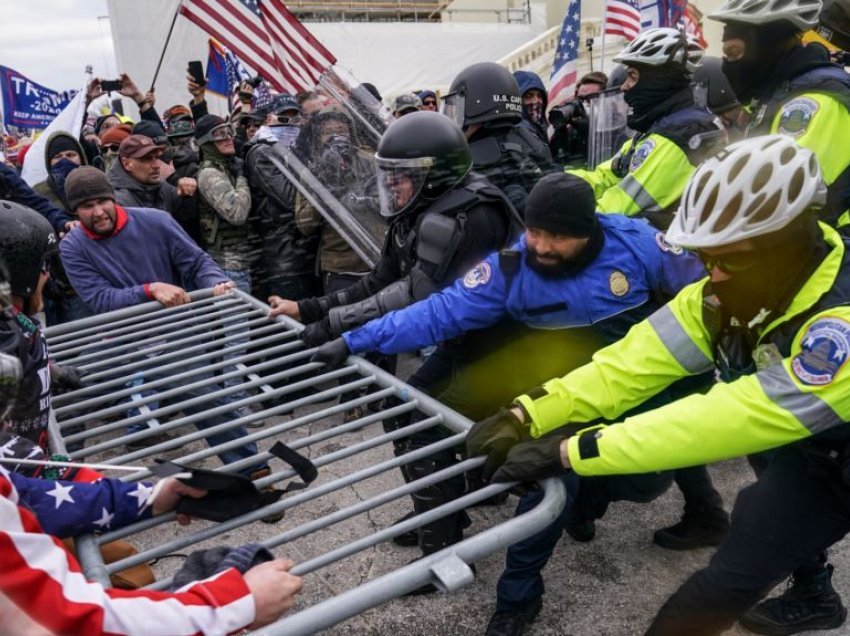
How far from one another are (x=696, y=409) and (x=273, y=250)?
3897mm

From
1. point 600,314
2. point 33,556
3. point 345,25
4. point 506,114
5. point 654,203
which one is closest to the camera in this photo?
point 33,556

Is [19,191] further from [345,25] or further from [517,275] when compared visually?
[345,25]

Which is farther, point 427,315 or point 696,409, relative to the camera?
point 427,315

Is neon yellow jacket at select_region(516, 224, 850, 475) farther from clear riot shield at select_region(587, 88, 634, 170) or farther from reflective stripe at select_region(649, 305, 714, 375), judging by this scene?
clear riot shield at select_region(587, 88, 634, 170)

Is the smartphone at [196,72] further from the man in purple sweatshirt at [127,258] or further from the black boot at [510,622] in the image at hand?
the black boot at [510,622]

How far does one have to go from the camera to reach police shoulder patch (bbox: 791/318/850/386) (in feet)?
5.54

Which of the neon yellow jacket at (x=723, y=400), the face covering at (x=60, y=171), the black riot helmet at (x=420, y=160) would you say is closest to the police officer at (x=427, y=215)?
the black riot helmet at (x=420, y=160)

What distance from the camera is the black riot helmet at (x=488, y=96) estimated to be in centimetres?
408

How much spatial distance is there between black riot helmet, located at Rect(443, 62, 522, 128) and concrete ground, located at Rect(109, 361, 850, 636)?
7.39 ft

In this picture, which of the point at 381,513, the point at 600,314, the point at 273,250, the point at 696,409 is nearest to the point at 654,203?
the point at 600,314

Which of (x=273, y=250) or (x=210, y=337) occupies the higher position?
(x=210, y=337)

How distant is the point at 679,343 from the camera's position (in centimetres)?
219

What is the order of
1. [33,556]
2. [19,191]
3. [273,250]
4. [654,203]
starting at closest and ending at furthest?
[33,556], [654,203], [19,191], [273,250]

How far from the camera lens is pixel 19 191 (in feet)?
15.8
